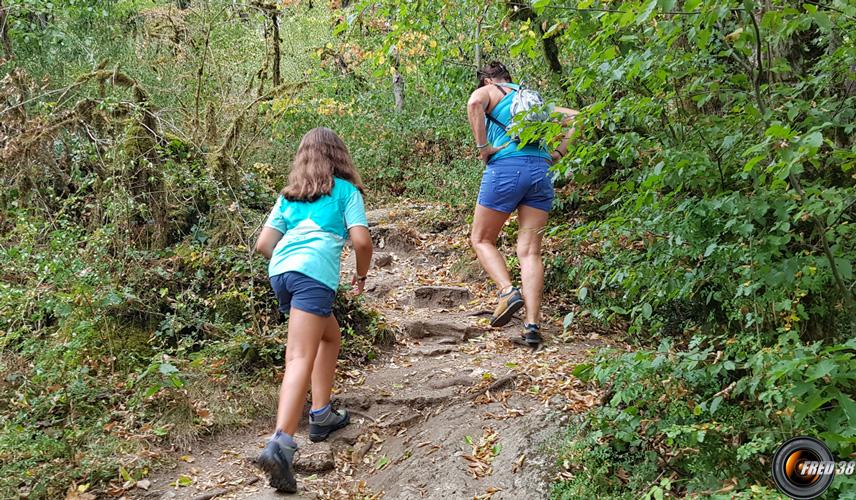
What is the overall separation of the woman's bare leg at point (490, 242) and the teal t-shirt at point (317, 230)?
1.67m

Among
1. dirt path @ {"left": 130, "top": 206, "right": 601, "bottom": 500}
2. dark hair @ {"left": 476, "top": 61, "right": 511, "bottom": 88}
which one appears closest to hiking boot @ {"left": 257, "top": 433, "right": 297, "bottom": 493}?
dirt path @ {"left": 130, "top": 206, "right": 601, "bottom": 500}

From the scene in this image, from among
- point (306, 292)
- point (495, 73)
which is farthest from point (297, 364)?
point (495, 73)

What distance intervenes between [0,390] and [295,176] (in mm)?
2787

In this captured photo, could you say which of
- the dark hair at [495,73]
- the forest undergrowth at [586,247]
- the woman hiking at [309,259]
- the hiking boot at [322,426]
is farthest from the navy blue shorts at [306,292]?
the dark hair at [495,73]

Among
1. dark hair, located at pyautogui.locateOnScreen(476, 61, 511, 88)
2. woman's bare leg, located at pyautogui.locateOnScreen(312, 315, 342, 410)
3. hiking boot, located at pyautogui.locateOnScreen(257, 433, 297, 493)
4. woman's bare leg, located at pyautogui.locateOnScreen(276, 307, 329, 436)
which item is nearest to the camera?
hiking boot, located at pyautogui.locateOnScreen(257, 433, 297, 493)

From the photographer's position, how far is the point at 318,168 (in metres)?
4.23

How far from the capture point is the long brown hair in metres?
4.16

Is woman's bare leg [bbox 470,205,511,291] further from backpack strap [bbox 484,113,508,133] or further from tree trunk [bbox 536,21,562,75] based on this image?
tree trunk [bbox 536,21,562,75]

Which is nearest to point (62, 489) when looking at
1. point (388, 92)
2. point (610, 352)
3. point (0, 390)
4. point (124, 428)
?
point (124, 428)

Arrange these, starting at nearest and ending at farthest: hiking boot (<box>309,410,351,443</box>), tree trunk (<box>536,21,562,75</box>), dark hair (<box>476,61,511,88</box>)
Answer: hiking boot (<box>309,410,351,443</box>)
dark hair (<box>476,61,511,88</box>)
tree trunk (<box>536,21,562,75</box>)

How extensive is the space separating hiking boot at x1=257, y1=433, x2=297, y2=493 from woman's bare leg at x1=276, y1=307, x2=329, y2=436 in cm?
9

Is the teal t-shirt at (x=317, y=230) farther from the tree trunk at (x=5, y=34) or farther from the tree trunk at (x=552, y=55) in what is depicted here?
the tree trunk at (x=5, y=34)

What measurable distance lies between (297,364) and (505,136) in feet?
8.97

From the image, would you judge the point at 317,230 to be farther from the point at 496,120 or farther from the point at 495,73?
the point at 495,73
